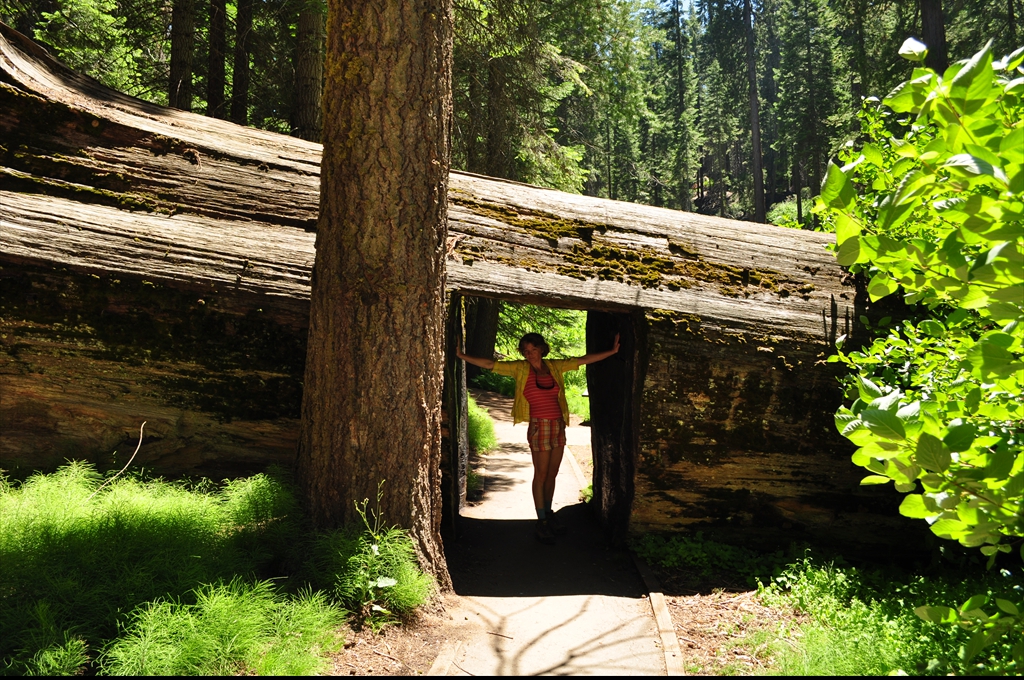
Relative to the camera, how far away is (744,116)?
54.8m

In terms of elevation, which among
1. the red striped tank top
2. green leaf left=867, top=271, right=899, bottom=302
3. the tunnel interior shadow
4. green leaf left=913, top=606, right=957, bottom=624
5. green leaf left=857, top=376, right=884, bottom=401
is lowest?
the tunnel interior shadow

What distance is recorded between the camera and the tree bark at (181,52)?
982 cm

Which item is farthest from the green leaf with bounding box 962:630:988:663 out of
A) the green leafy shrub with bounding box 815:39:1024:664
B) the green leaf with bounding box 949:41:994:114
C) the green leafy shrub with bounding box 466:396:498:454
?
the green leafy shrub with bounding box 466:396:498:454

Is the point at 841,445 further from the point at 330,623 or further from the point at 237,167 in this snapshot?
the point at 237,167

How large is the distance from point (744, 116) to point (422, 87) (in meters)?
56.0

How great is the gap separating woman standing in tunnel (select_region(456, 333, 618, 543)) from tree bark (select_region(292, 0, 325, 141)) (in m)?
4.90

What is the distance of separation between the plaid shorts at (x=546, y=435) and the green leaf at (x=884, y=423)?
5121 millimetres

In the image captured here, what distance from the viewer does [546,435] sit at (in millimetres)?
7242

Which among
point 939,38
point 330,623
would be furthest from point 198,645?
point 939,38

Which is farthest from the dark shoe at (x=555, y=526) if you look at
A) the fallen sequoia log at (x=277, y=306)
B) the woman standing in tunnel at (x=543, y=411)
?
the fallen sequoia log at (x=277, y=306)

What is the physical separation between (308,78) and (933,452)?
31.9 ft

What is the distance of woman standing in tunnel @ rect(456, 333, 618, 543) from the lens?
7230mm

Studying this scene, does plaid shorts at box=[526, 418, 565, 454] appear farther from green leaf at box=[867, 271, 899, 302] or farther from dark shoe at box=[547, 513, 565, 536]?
green leaf at box=[867, 271, 899, 302]

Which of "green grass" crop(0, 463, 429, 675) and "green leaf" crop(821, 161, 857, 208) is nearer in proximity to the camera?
"green leaf" crop(821, 161, 857, 208)
